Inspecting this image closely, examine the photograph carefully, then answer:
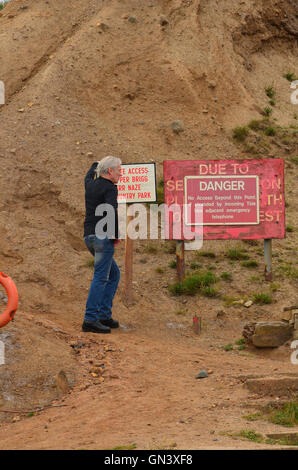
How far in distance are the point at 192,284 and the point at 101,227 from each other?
305 centimetres

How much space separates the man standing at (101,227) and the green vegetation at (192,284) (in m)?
2.47

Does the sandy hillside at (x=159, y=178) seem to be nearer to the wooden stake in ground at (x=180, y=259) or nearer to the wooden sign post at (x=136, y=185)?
the wooden stake in ground at (x=180, y=259)

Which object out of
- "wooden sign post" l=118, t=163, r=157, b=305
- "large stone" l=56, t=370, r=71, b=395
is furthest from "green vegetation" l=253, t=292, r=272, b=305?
"large stone" l=56, t=370, r=71, b=395

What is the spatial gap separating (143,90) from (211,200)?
5.83 meters

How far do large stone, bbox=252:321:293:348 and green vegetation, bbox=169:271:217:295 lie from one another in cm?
231

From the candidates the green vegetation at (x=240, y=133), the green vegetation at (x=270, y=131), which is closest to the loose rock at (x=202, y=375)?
the green vegetation at (x=240, y=133)

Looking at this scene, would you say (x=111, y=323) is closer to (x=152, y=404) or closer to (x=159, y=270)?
(x=159, y=270)

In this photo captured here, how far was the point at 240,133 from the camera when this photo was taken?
52.7ft

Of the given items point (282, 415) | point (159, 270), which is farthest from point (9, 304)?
point (159, 270)

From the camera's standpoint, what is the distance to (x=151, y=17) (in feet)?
58.1

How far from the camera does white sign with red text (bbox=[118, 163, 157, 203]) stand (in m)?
10.6
